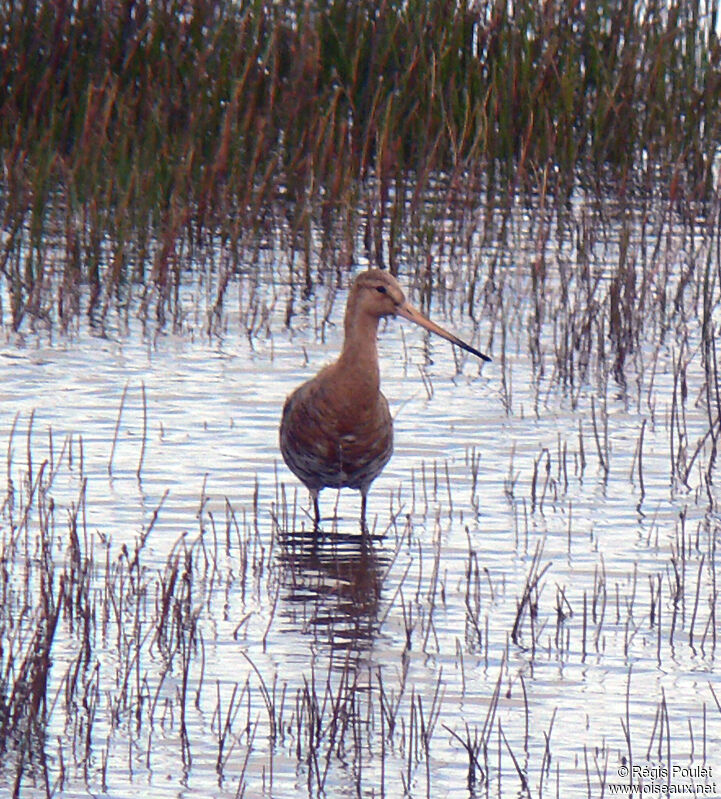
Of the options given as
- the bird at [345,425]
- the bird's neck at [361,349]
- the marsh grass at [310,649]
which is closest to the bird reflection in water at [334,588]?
the marsh grass at [310,649]

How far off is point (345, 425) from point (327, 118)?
6201 mm

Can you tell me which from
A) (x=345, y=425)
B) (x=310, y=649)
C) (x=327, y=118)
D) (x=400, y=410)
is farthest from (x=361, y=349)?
(x=327, y=118)

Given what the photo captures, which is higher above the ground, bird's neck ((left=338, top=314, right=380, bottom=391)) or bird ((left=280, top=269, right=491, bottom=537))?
bird's neck ((left=338, top=314, right=380, bottom=391))

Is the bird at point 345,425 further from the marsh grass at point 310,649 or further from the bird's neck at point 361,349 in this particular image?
the marsh grass at point 310,649

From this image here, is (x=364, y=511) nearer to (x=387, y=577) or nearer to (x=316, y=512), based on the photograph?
(x=316, y=512)

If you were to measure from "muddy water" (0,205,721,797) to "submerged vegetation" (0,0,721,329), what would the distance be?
6.04 feet

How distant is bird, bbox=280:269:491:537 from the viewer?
7430 mm

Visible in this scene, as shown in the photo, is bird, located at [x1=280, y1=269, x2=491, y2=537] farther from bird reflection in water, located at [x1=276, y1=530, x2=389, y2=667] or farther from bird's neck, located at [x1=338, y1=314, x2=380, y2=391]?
bird reflection in water, located at [x1=276, y1=530, x2=389, y2=667]

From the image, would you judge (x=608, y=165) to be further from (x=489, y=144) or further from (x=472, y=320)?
(x=472, y=320)

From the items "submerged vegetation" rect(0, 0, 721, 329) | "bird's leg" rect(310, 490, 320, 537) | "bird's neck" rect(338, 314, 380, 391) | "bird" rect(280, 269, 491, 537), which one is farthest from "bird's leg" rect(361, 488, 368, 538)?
"submerged vegetation" rect(0, 0, 721, 329)

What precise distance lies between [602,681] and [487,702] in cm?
39

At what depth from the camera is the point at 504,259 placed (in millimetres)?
12180

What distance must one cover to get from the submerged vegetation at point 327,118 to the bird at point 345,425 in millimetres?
3900

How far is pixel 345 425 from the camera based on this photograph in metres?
7.48
